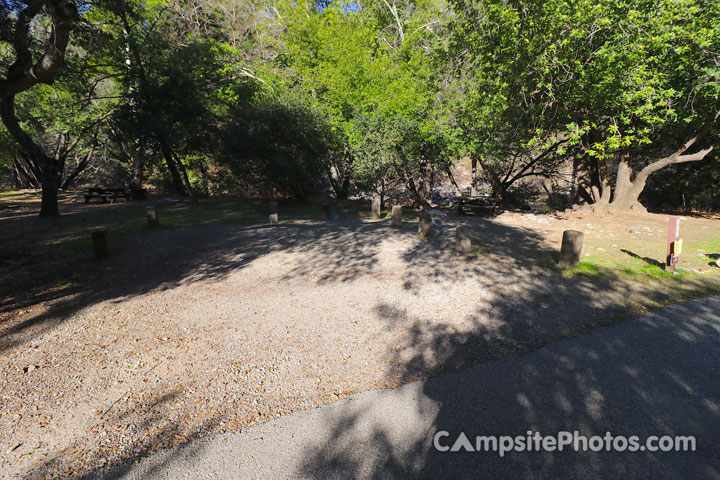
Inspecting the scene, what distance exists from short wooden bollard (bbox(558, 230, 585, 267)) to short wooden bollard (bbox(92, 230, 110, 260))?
1048 centimetres

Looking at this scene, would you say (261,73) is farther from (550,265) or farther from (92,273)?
(550,265)

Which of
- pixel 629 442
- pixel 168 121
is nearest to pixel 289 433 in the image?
pixel 629 442

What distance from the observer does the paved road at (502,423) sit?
Result: 7.53 feet

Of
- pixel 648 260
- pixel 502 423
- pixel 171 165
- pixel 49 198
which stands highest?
pixel 171 165

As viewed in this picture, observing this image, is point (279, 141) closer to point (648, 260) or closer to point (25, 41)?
point (25, 41)

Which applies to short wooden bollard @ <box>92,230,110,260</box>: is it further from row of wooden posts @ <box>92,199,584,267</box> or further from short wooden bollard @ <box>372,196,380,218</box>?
short wooden bollard @ <box>372,196,380,218</box>

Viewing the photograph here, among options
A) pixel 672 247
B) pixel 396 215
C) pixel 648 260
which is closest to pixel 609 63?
pixel 648 260

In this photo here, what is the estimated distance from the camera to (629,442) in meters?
2.45

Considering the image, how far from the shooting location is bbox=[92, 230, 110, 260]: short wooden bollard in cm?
707

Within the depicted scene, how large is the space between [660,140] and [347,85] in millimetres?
14960

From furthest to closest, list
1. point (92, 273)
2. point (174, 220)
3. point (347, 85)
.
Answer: point (347, 85) < point (174, 220) < point (92, 273)

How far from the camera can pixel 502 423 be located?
8.65 ft

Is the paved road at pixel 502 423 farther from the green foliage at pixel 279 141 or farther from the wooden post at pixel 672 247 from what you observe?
the green foliage at pixel 279 141

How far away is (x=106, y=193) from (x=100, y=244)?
12.5 m
